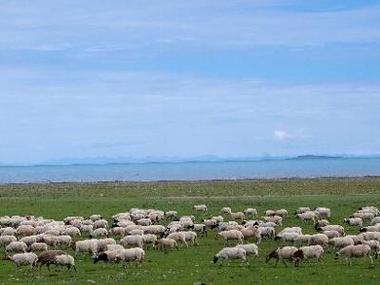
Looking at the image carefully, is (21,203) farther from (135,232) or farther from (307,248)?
(307,248)

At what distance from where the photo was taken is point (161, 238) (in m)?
30.2

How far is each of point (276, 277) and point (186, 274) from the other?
2.90m

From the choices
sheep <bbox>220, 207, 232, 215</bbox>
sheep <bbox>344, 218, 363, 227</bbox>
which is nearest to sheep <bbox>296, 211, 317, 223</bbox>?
sheep <bbox>344, 218, 363, 227</bbox>

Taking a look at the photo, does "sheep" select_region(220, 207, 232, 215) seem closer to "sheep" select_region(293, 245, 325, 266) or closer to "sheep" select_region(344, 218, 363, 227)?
"sheep" select_region(344, 218, 363, 227)

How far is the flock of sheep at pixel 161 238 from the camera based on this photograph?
Result: 82.1 ft

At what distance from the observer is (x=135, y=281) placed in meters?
21.7

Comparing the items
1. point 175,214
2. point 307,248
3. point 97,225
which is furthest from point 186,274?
point 175,214

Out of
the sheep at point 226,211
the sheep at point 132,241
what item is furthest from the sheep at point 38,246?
the sheep at point 226,211

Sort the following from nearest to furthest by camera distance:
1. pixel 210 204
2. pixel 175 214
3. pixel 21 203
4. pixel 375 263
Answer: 1. pixel 375 263
2. pixel 175 214
3. pixel 210 204
4. pixel 21 203

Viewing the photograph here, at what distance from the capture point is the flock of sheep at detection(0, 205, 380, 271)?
25.0 metres

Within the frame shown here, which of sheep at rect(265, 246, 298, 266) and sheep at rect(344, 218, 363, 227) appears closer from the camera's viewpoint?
sheep at rect(265, 246, 298, 266)

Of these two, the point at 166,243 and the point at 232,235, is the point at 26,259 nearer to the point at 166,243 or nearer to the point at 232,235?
the point at 166,243

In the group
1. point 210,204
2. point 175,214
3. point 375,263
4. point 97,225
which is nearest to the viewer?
point 375,263

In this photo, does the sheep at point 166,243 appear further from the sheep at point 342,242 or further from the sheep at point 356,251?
the sheep at point 356,251
